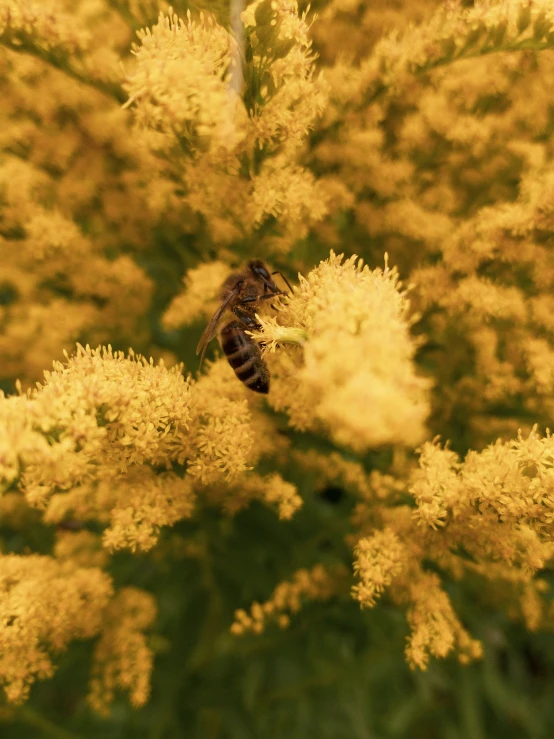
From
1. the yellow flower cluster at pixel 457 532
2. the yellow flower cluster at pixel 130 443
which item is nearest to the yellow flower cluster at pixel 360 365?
the yellow flower cluster at pixel 130 443

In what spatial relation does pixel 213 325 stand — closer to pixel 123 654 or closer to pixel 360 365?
pixel 360 365

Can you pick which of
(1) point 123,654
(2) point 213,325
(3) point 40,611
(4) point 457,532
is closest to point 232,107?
(2) point 213,325

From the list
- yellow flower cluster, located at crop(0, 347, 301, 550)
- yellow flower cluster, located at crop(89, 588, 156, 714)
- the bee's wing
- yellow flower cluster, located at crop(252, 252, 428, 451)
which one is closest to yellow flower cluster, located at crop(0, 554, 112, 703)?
yellow flower cluster, located at crop(89, 588, 156, 714)

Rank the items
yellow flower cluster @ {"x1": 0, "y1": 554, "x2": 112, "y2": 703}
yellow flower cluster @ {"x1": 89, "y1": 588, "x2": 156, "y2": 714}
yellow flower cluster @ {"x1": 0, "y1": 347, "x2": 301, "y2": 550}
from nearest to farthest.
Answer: yellow flower cluster @ {"x1": 0, "y1": 347, "x2": 301, "y2": 550} → yellow flower cluster @ {"x1": 0, "y1": 554, "x2": 112, "y2": 703} → yellow flower cluster @ {"x1": 89, "y1": 588, "x2": 156, "y2": 714}

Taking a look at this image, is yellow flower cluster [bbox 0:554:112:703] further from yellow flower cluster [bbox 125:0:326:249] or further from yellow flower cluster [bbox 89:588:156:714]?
yellow flower cluster [bbox 125:0:326:249]

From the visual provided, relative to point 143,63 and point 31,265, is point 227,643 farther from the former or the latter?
point 143,63

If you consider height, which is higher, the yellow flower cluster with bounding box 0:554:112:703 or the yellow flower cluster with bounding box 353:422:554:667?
the yellow flower cluster with bounding box 353:422:554:667
